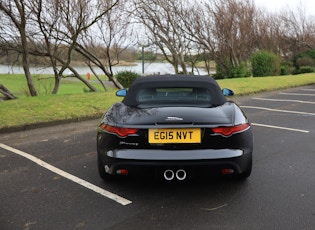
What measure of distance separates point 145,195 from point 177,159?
1.92ft

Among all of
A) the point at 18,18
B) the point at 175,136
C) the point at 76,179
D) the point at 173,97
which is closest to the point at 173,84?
the point at 173,97

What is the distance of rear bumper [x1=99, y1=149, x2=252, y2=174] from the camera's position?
3115 mm

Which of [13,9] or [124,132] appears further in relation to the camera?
[13,9]

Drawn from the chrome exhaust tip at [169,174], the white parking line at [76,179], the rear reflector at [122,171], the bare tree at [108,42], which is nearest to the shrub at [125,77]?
the bare tree at [108,42]

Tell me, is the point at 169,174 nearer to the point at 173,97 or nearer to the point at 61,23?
the point at 173,97

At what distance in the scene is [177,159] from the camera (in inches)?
122

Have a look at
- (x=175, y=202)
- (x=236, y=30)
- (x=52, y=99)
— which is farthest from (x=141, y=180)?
(x=236, y=30)

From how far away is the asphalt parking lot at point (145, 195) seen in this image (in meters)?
2.83

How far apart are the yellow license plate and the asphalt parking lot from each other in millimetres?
603

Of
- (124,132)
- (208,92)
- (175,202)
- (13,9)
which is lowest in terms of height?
(175,202)

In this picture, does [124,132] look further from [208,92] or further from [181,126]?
[208,92]

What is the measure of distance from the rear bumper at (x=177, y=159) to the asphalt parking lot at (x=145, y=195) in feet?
1.19

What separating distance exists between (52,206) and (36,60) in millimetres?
14279

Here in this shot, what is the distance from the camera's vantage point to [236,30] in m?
27.3
